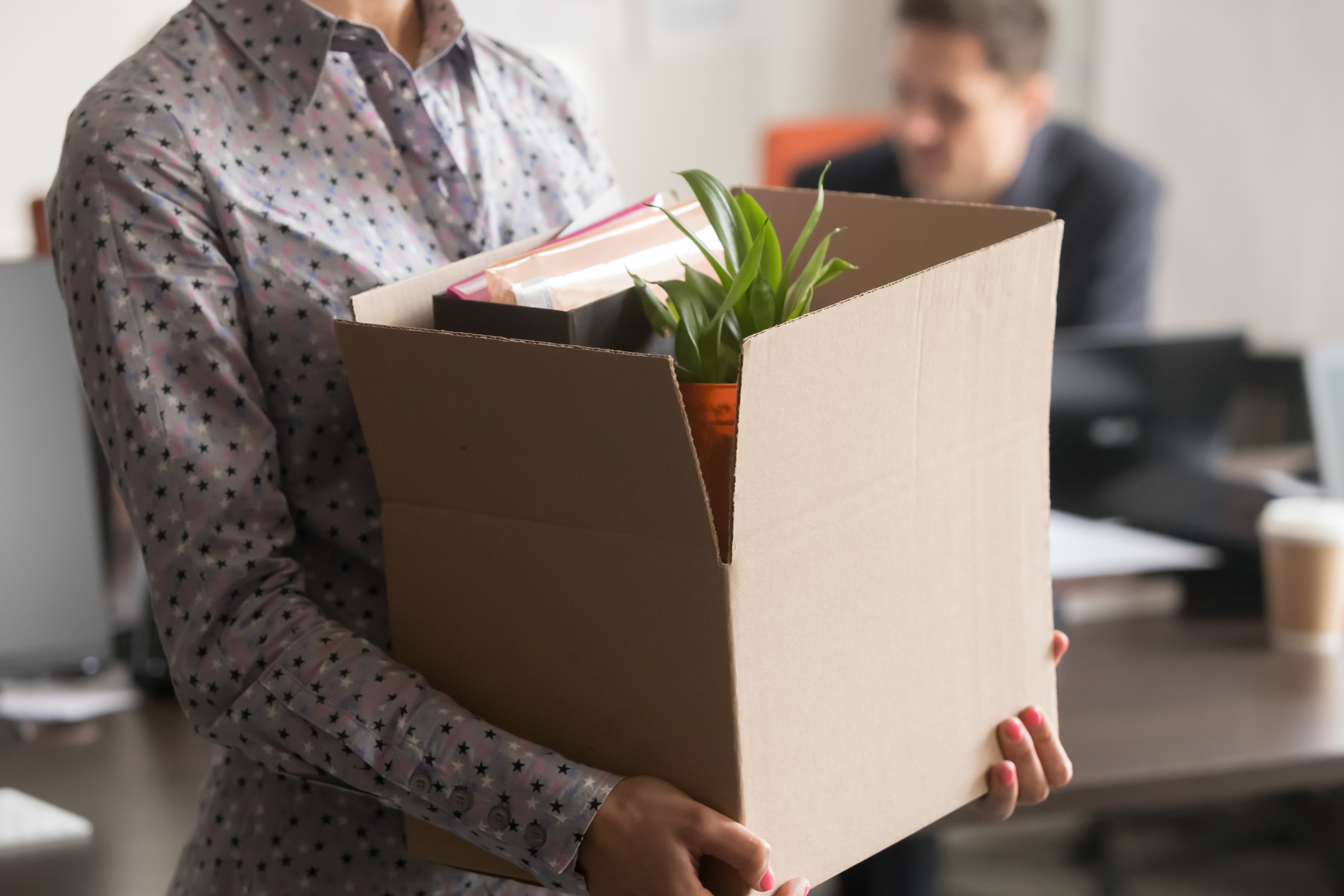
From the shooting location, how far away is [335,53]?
2.71 feet

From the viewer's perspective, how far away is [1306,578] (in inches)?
62.7

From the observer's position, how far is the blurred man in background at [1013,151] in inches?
95.7

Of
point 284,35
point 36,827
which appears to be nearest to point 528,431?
point 284,35

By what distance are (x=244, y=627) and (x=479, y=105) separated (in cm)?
42

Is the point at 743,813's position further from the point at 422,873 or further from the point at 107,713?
the point at 107,713

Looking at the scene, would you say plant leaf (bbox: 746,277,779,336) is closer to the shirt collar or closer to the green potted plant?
the green potted plant

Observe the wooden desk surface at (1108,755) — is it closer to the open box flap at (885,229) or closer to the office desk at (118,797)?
the office desk at (118,797)

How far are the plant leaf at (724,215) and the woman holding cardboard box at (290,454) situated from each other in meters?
0.21

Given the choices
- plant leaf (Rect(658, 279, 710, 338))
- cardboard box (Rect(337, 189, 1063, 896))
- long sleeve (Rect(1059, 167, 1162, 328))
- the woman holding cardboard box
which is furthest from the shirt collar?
long sleeve (Rect(1059, 167, 1162, 328))

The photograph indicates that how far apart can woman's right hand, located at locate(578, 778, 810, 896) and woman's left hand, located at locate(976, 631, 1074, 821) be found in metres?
0.20

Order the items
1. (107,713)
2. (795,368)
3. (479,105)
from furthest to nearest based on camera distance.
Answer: (107,713), (479,105), (795,368)

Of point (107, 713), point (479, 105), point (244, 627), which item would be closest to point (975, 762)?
point (244, 627)

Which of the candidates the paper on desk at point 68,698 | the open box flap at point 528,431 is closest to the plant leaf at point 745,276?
the open box flap at point 528,431

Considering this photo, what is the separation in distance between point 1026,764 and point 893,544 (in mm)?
213
